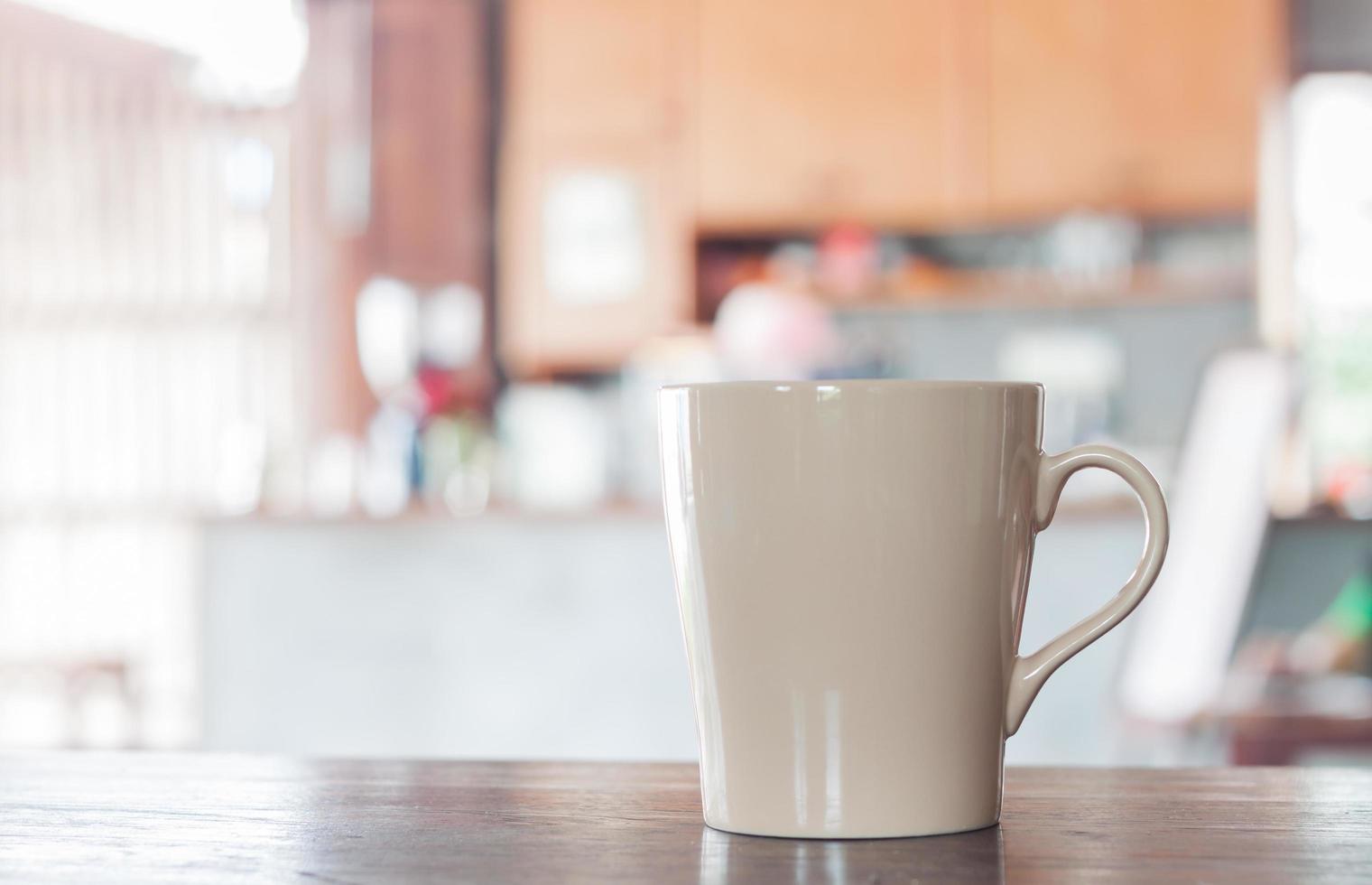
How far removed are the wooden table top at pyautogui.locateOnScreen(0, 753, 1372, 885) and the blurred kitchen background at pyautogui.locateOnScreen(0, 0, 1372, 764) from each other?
2.71 m

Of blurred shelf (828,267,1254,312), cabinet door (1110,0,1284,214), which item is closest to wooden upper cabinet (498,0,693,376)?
blurred shelf (828,267,1254,312)

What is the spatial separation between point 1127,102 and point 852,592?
3.70m

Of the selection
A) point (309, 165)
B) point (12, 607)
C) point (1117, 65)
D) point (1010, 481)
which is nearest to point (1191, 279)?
point (1117, 65)

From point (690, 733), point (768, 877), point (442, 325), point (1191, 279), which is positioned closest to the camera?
point (768, 877)

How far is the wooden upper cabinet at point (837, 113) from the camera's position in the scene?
3863mm

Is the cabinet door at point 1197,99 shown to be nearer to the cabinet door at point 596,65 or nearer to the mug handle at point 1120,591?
the cabinet door at point 596,65

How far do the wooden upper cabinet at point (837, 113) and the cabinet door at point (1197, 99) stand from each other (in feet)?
1.28

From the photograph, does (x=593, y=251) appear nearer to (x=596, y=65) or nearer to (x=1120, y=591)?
(x=596, y=65)

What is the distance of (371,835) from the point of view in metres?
0.34

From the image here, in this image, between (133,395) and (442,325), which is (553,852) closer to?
(442,325)

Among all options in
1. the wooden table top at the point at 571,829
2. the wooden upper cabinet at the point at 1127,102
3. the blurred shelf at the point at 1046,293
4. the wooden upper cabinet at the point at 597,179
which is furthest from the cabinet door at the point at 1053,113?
the wooden table top at the point at 571,829

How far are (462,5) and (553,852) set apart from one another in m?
4.06

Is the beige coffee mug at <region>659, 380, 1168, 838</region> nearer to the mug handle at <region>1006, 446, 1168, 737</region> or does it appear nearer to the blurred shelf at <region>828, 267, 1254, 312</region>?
the mug handle at <region>1006, 446, 1168, 737</region>

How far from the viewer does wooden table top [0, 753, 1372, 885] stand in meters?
0.31
